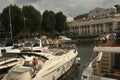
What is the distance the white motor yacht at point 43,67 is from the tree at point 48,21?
5296cm

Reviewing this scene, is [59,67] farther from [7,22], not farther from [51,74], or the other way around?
[7,22]

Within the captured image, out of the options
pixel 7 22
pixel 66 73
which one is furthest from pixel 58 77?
pixel 7 22

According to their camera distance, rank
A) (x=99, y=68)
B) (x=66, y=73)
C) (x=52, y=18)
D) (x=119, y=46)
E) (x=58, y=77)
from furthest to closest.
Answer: (x=52, y=18) → (x=66, y=73) → (x=58, y=77) → (x=99, y=68) → (x=119, y=46)

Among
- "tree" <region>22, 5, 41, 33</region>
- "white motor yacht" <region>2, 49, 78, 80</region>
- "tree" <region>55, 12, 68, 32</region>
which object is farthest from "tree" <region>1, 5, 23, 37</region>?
"white motor yacht" <region>2, 49, 78, 80</region>

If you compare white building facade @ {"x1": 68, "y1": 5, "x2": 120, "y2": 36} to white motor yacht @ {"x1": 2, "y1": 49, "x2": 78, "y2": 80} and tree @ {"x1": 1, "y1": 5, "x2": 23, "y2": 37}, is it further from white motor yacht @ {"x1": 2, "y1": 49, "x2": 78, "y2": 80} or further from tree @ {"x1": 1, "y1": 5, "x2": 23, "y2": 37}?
white motor yacht @ {"x1": 2, "y1": 49, "x2": 78, "y2": 80}

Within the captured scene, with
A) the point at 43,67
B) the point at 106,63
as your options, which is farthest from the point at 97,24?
the point at 106,63

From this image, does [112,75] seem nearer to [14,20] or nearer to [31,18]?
[14,20]

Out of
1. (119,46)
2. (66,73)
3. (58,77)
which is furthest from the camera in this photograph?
(66,73)

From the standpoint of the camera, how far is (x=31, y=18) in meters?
67.4

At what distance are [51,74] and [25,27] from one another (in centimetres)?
4895

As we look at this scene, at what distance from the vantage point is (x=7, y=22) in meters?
64.3

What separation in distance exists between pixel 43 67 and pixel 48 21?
5934cm

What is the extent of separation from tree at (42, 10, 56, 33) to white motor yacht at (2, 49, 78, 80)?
53.0 m

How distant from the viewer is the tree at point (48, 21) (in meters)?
75.2
